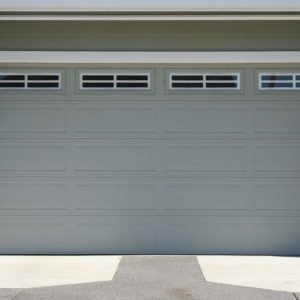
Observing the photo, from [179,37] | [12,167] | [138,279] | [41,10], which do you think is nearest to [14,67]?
[41,10]

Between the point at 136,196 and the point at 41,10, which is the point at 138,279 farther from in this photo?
the point at 41,10

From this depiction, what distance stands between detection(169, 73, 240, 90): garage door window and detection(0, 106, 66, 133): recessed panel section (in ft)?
5.72

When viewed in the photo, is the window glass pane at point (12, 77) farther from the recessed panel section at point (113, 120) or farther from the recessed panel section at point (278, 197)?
the recessed panel section at point (278, 197)

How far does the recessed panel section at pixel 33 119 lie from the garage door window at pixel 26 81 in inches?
12.7

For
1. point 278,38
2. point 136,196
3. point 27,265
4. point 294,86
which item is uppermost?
point 278,38

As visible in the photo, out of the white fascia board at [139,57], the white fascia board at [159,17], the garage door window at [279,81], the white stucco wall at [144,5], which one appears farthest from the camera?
the garage door window at [279,81]

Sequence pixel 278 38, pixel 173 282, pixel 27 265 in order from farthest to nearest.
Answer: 1. pixel 278 38
2. pixel 27 265
3. pixel 173 282

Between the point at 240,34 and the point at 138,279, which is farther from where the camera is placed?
the point at 240,34

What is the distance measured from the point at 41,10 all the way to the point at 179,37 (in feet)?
6.61

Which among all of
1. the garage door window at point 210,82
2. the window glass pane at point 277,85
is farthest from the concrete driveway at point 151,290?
the window glass pane at point 277,85

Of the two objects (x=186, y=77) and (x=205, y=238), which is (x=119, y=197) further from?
(x=186, y=77)

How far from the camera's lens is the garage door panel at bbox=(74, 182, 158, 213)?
787 cm

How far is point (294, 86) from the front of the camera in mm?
7871

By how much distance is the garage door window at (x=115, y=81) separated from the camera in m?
7.95
